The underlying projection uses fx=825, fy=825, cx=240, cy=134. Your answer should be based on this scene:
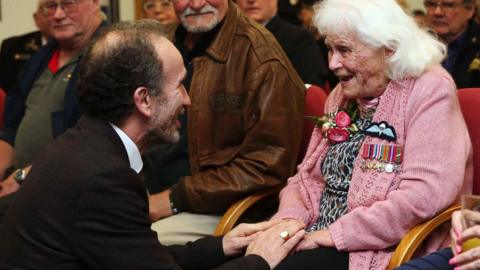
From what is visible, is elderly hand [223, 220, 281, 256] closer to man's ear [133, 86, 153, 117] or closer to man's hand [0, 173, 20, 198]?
man's ear [133, 86, 153, 117]

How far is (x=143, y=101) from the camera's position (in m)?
2.12

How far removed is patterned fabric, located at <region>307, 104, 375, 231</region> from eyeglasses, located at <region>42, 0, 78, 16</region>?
1688 mm

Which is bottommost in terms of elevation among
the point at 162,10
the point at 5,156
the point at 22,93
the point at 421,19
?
the point at 5,156

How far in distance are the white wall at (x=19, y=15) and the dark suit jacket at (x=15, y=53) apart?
0.37 metres

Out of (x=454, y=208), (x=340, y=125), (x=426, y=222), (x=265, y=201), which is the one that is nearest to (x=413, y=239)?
(x=426, y=222)

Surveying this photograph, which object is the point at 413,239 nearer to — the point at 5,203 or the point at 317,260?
the point at 317,260

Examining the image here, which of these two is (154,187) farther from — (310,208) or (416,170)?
(416,170)

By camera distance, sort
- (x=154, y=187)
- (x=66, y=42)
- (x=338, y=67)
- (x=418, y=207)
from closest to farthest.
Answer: (x=418, y=207), (x=338, y=67), (x=154, y=187), (x=66, y=42)

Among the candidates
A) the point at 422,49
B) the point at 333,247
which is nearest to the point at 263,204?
the point at 333,247

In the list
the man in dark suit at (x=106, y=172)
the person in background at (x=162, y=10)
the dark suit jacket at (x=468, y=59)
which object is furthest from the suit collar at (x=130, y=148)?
the person in background at (x=162, y=10)

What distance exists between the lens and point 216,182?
3.08m

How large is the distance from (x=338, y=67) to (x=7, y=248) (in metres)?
1.25

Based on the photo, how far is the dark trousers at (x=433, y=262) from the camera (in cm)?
236

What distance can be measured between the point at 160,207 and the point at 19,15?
12.0 ft
